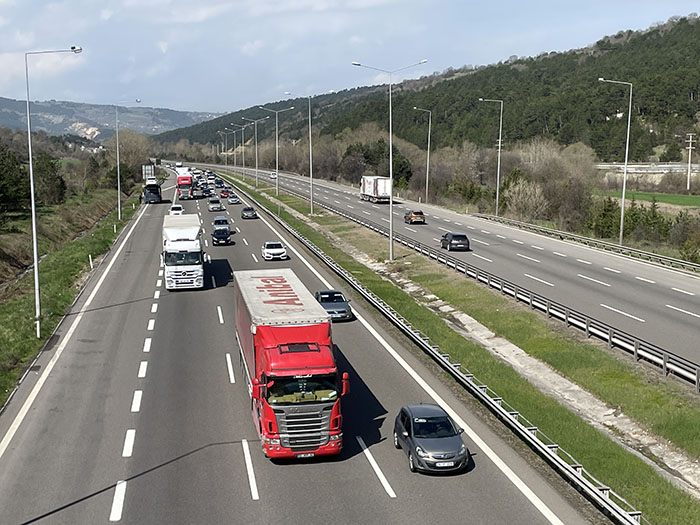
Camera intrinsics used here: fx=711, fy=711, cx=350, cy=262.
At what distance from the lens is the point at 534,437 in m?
18.9

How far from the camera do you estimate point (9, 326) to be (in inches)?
1282

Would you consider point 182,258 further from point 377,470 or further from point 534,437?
point 534,437

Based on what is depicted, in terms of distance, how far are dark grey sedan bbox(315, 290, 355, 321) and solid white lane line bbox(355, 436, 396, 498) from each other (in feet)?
43.2

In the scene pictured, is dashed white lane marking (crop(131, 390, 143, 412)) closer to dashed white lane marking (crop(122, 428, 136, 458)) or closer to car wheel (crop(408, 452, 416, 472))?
dashed white lane marking (crop(122, 428, 136, 458))

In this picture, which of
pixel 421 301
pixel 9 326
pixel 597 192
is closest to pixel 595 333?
pixel 421 301

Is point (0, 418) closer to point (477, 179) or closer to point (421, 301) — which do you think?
point (421, 301)

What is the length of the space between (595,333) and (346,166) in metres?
115

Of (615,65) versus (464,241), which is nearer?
(464,241)

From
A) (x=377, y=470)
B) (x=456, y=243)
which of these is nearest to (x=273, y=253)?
(x=456, y=243)

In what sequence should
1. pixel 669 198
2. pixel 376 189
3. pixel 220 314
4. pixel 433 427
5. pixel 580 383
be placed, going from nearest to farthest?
pixel 433 427
pixel 580 383
pixel 220 314
pixel 376 189
pixel 669 198

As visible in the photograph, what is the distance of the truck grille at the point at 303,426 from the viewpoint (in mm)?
17594

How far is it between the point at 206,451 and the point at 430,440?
600 cm

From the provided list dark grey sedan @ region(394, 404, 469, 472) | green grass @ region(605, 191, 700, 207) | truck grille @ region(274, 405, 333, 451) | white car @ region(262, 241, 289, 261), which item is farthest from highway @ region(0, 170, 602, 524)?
green grass @ region(605, 191, 700, 207)

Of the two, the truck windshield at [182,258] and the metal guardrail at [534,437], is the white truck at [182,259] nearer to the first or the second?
the truck windshield at [182,258]
